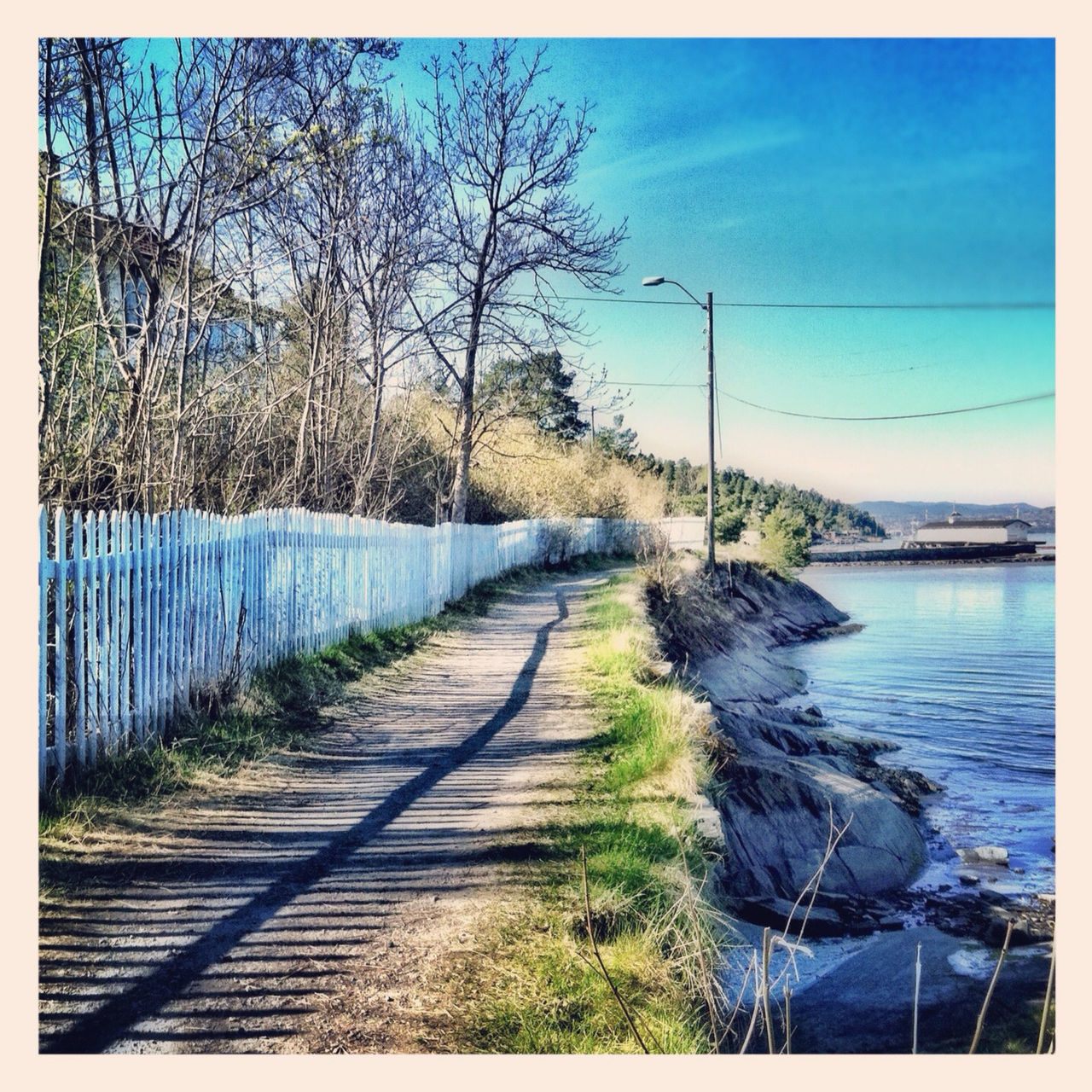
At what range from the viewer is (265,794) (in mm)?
4008

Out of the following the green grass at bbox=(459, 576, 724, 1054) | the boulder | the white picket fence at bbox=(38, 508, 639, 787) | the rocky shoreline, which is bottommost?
the boulder

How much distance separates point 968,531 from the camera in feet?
17.0

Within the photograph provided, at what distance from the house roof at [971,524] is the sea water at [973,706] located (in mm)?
268

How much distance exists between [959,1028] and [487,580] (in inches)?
469

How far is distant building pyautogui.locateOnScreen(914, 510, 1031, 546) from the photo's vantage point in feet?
14.0

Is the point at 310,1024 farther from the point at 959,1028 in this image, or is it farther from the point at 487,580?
the point at 487,580

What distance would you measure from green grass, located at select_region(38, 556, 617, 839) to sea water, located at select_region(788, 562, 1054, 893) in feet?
13.7

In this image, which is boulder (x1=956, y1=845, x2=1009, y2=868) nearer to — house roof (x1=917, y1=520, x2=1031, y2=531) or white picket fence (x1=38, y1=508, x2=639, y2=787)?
house roof (x1=917, y1=520, x2=1031, y2=531)

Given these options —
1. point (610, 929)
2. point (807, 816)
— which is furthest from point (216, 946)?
point (807, 816)

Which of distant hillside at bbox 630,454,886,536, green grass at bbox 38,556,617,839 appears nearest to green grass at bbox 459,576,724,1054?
green grass at bbox 38,556,617,839

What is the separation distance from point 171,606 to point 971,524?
15.5 feet

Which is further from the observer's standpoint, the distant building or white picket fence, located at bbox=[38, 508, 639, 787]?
the distant building

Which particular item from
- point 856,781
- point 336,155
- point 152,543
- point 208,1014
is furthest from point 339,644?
point 208,1014

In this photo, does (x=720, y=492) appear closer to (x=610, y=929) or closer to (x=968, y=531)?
(x=968, y=531)
